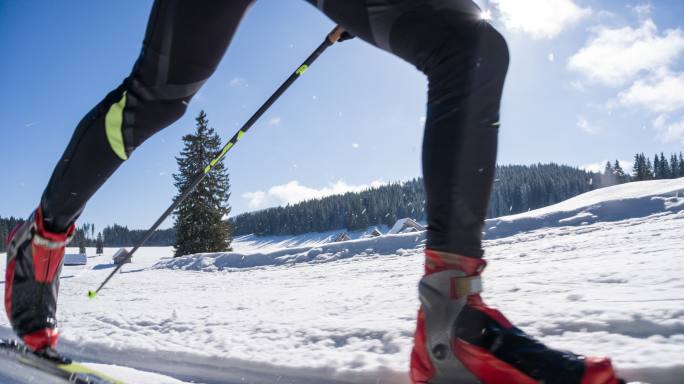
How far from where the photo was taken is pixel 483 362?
72cm

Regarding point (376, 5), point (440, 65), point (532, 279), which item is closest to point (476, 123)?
point (440, 65)

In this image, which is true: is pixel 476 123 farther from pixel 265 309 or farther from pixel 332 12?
pixel 265 309

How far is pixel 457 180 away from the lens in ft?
2.58

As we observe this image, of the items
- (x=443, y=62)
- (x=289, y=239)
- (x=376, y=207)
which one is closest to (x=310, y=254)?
(x=443, y=62)

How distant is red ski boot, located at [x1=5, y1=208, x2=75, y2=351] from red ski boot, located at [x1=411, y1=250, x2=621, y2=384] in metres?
1.26

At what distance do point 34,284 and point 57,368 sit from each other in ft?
0.98

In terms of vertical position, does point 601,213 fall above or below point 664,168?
below

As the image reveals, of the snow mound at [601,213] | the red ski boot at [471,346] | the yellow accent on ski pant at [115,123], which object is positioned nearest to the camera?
the red ski boot at [471,346]

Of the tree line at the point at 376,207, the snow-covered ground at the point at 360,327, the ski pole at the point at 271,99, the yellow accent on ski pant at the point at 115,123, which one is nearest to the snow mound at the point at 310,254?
the snow-covered ground at the point at 360,327

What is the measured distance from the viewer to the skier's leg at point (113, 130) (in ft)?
3.65

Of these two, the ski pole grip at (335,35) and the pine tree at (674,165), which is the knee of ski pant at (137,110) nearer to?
the ski pole grip at (335,35)

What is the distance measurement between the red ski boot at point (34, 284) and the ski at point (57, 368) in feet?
0.16

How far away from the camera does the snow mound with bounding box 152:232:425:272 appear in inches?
295

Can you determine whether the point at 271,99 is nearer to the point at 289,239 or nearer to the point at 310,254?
the point at 310,254
